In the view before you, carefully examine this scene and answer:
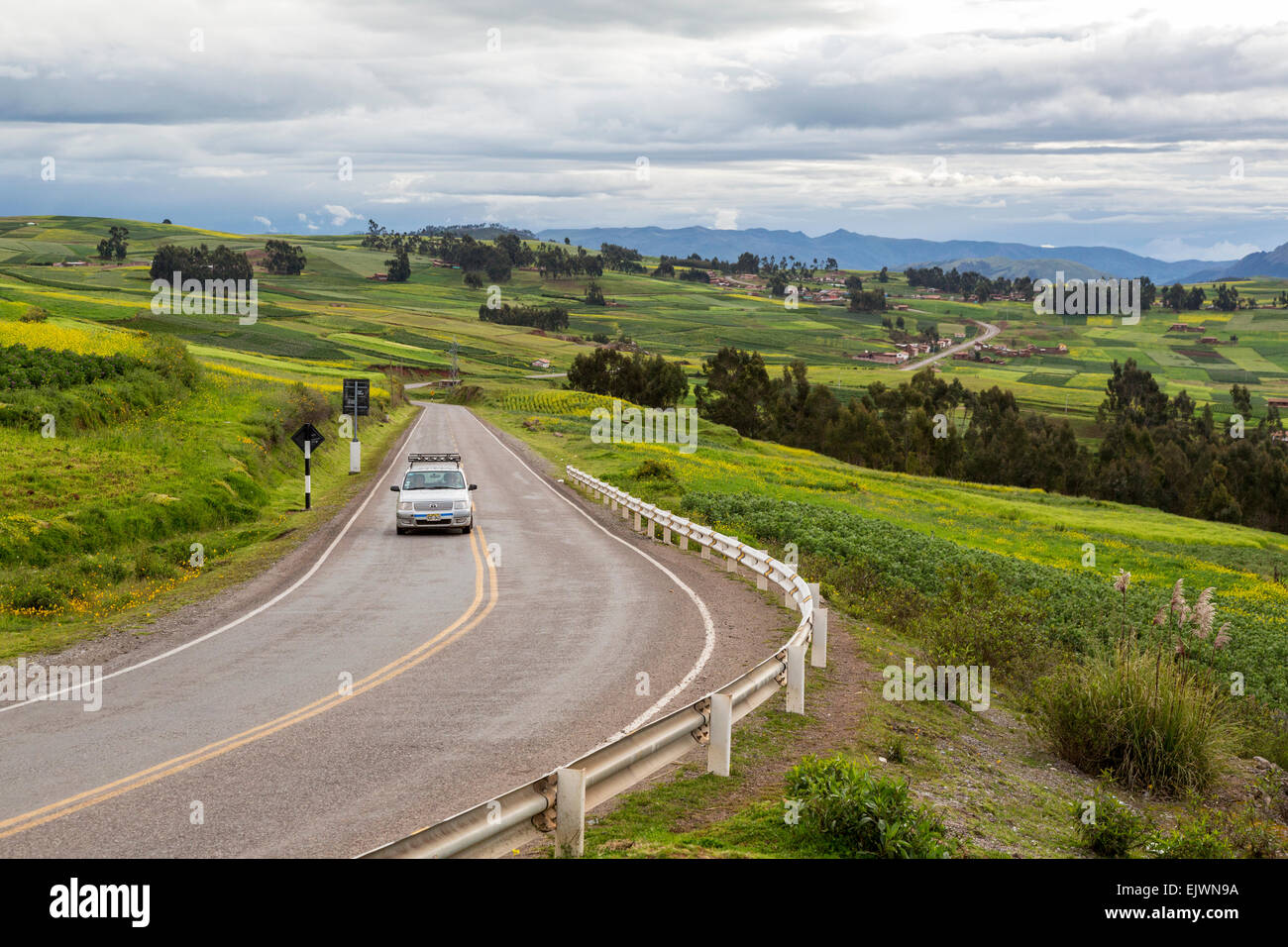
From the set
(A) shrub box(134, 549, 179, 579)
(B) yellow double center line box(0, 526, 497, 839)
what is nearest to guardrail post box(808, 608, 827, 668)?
(B) yellow double center line box(0, 526, 497, 839)

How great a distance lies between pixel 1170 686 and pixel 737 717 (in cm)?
456

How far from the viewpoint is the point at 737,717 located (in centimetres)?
1005

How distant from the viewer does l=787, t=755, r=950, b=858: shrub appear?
7133 millimetres

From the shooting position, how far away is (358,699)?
38.4 feet

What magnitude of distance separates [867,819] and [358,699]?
644 cm

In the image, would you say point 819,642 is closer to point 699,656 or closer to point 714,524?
point 699,656

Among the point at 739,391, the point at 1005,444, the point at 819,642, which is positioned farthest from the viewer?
the point at 739,391

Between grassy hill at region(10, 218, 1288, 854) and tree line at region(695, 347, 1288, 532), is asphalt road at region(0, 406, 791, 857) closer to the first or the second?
grassy hill at region(10, 218, 1288, 854)

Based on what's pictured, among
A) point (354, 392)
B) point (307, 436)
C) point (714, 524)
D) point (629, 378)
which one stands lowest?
point (714, 524)

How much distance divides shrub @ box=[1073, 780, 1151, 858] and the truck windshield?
21376mm

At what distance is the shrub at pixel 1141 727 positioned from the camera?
10703mm

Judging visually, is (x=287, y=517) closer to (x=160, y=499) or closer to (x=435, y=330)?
(x=160, y=499)

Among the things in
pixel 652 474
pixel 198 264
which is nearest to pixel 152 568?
pixel 652 474

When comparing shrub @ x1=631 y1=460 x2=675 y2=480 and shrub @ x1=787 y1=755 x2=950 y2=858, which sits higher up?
shrub @ x1=787 y1=755 x2=950 y2=858
